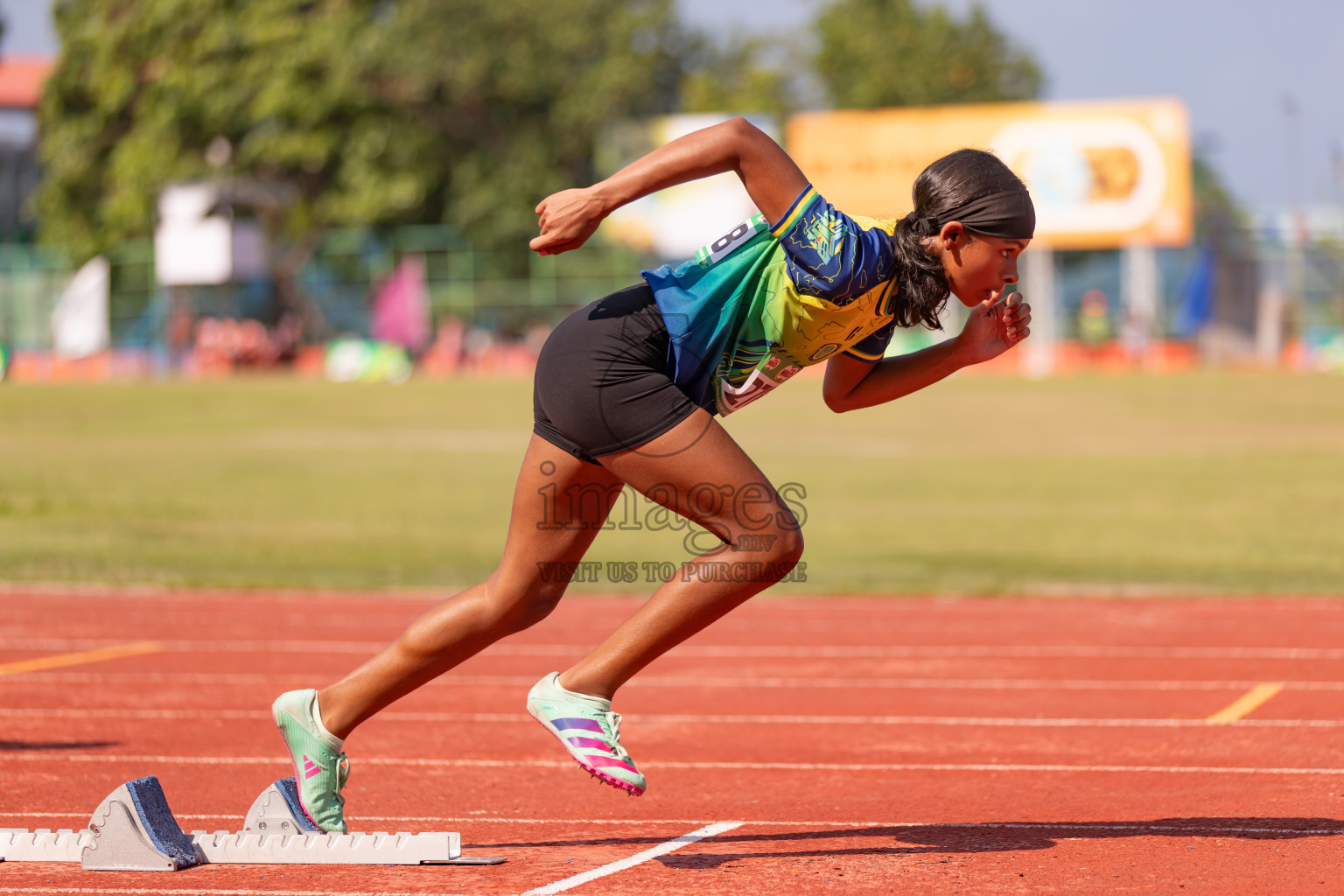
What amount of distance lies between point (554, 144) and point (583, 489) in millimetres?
57205

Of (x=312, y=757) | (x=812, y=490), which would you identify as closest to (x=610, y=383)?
(x=312, y=757)

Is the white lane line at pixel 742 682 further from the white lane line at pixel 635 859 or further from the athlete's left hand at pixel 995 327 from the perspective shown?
the athlete's left hand at pixel 995 327

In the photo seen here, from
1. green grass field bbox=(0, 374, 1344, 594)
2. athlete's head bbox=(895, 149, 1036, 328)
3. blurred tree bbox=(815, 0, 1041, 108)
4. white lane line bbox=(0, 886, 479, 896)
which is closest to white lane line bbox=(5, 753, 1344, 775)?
white lane line bbox=(0, 886, 479, 896)

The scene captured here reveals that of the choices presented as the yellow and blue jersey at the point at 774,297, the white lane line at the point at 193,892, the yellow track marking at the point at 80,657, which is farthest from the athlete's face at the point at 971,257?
the yellow track marking at the point at 80,657

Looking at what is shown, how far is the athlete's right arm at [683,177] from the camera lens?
149 inches

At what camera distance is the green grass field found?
13047 mm

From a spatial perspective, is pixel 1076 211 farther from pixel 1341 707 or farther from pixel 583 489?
pixel 583 489

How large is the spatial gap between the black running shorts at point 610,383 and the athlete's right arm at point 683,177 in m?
0.30

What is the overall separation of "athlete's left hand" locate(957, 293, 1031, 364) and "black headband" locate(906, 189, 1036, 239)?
0.36m

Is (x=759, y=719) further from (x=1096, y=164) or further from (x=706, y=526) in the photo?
(x=1096, y=164)

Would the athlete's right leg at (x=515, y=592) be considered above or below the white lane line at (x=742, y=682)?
above

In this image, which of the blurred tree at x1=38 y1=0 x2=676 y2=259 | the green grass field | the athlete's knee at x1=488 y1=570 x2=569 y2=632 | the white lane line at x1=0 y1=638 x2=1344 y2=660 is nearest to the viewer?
the athlete's knee at x1=488 y1=570 x2=569 y2=632

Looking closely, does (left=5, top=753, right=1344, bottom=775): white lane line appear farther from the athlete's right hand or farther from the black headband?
the athlete's right hand

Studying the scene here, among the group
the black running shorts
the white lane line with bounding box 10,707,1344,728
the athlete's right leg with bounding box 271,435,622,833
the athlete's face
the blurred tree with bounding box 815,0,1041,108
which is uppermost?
the blurred tree with bounding box 815,0,1041,108
